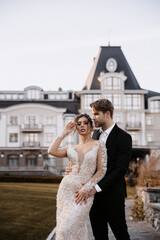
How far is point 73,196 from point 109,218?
0.54 meters

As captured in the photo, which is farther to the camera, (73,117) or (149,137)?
(149,137)

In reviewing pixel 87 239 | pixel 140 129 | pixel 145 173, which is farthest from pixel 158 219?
pixel 140 129

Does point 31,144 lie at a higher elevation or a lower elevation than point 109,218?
higher

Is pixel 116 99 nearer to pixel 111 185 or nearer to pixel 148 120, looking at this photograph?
pixel 148 120

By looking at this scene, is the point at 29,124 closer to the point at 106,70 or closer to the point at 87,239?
the point at 106,70

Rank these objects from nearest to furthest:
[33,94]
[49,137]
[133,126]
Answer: [133,126] < [49,137] < [33,94]

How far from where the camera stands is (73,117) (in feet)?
134

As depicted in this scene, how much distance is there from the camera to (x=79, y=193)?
377 cm

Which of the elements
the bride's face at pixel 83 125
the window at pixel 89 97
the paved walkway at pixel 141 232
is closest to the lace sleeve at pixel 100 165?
the bride's face at pixel 83 125

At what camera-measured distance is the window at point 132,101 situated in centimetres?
Result: 4050

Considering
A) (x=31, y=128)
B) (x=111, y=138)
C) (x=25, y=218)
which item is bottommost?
(x=25, y=218)

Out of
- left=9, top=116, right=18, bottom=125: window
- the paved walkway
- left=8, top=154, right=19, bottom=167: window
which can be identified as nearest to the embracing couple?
the paved walkway

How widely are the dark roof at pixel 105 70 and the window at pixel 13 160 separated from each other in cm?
1357

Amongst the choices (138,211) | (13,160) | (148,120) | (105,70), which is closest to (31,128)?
(13,160)
